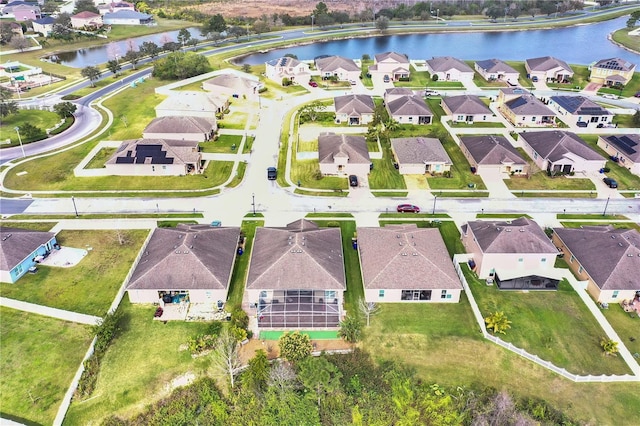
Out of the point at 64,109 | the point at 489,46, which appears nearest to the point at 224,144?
the point at 64,109

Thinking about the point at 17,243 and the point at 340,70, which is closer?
the point at 17,243

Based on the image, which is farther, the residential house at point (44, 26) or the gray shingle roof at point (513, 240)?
the residential house at point (44, 26)

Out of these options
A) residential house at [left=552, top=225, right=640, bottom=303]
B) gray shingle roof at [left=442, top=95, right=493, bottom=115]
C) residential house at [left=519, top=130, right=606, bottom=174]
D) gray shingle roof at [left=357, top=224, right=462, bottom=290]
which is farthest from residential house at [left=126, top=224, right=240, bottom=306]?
gray shingle roof at [left=442, top=95, right=493, bottom=115]

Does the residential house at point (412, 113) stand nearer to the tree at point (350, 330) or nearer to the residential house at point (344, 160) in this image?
the residential house at point (344, 160)

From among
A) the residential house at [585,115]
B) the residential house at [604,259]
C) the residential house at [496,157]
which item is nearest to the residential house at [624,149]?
the residential house at [585,115]

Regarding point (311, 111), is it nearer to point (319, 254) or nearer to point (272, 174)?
point (272, 174)

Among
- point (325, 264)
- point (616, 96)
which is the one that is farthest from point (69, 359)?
point (616, 96)

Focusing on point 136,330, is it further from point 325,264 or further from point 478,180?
point 478,180
